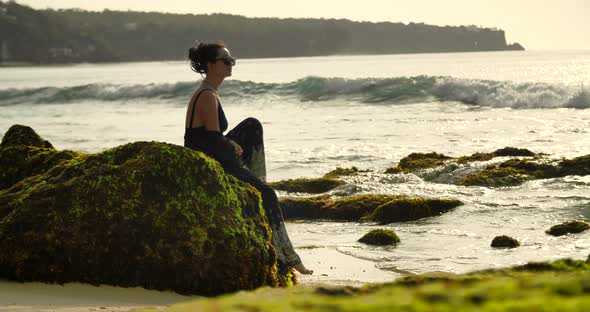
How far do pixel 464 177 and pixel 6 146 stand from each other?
9215 millimetres

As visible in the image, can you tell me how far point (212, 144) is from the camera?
23.9ft

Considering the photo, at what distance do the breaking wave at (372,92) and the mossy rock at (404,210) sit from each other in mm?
26850

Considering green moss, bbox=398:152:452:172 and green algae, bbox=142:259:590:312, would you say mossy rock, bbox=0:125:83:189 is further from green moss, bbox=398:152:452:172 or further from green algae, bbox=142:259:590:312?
green moss, bbox=398:152:452:172

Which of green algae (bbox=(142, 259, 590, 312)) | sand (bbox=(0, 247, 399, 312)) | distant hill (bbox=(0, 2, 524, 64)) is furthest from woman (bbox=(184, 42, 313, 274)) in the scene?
distant hill (bbox=(0, 2, 524, 64))

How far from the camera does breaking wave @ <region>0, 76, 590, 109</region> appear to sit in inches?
1523

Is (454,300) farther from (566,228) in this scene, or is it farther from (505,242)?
(566,228)

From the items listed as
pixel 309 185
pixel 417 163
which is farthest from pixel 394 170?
pixel 309 185

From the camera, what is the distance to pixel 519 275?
89.1 inches

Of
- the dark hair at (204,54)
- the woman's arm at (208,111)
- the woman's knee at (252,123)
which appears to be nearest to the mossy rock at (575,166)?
the woman's knee at (252,123)

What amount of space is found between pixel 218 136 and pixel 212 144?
92mm

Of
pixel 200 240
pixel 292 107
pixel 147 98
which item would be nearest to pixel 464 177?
pixel 200 240

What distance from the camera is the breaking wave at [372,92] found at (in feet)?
127

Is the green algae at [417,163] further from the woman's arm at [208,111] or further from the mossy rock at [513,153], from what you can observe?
the woman's arm at [208,111]

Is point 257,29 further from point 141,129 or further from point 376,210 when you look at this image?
point 376,210
